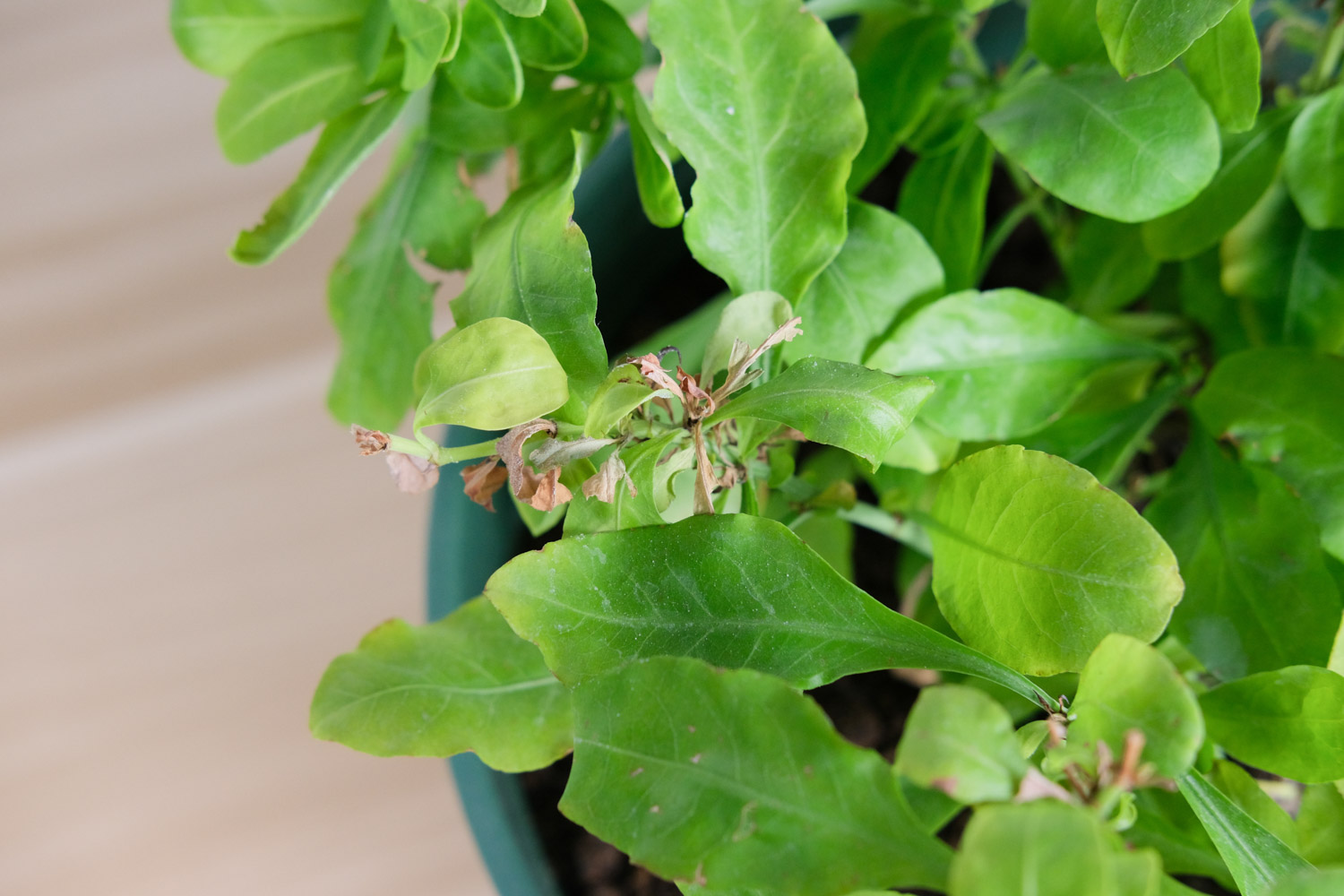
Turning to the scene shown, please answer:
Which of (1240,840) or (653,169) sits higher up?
(653,169)

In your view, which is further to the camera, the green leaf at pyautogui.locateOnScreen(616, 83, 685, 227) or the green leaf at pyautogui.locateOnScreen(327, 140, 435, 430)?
the green leaf at pyautogui.locateOnScreen(327, 140, 435, 430)

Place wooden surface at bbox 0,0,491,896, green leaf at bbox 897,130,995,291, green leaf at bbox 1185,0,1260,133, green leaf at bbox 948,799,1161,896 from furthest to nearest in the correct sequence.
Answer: wooden surface at bbox 0,0,491,896, green leaf at bbox 897,130,995,291, green leaf at bbox 1185,0,1260,133, green leaf at bbox 948,799,1161,896

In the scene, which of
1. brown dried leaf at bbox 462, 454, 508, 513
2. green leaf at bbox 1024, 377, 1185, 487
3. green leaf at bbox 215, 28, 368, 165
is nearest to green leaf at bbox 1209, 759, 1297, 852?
green leaf at bbox 1024, 377, 1185, 487

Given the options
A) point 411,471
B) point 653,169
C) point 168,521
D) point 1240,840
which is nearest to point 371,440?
point 411,471

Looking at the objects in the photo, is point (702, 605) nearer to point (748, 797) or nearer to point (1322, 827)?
point (748, 797)

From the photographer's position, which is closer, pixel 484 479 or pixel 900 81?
pixel 484 479

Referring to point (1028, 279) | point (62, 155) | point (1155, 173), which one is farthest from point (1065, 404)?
point (62, 155)

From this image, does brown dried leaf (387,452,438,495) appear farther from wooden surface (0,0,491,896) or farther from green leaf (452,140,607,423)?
wooden surface (0,0,491,896)

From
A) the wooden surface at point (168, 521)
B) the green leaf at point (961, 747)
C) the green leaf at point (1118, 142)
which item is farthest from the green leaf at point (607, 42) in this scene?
the wooden surface at point (168, 521)

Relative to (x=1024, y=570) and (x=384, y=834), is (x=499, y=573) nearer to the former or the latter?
(x=1024, y=570)
